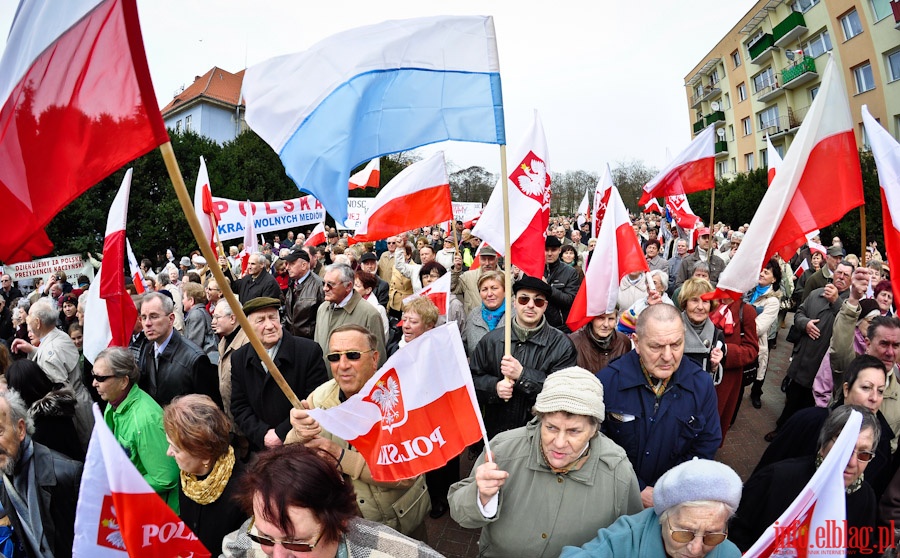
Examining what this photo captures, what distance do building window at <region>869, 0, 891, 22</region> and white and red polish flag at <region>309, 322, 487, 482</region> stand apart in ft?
99.9

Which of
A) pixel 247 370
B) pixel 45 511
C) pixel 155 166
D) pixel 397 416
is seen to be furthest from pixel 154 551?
pixel 155 166

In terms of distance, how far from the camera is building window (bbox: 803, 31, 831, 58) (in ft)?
93.6

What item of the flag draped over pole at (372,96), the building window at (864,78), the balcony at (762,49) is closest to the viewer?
the flag draped over pole at (372,96)

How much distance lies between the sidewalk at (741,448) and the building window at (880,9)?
23827 mm

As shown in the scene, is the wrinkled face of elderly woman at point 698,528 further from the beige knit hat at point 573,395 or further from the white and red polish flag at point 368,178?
the white and red polish flag at point 368,178

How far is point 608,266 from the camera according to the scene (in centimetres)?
444

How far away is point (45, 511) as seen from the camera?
A: 2.66 m

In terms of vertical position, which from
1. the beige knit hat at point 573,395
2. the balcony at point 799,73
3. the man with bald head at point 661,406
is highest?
the balcony at point 799,73

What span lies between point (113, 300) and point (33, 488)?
1632mm

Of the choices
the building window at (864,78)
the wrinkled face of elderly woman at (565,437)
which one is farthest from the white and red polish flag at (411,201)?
the building window at (864,78)

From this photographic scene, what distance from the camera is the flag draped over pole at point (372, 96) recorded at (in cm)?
275

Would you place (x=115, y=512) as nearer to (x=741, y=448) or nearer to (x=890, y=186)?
(x=890, y=186)

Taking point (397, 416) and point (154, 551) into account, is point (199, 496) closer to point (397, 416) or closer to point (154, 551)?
point (154, 551)

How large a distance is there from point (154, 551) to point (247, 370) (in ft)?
6.13
